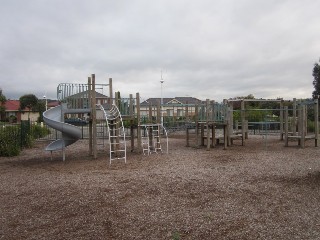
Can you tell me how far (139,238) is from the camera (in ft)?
13.3

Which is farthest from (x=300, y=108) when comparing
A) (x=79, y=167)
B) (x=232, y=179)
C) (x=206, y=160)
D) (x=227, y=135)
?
(x=79, y=167)

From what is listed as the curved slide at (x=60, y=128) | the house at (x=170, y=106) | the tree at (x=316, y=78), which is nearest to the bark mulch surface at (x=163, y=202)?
the curved slide at (x=60, y=128)

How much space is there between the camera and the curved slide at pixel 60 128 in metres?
10.4

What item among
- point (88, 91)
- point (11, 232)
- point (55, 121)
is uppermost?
point (88, 91)

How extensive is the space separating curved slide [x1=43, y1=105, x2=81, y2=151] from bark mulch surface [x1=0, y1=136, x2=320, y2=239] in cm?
166

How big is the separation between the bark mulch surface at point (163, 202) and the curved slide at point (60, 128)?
5.43 feet

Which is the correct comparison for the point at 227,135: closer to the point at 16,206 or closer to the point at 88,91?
the point at 88,91

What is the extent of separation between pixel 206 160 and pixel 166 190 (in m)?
4.12

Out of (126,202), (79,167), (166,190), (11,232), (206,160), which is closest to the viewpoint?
(11,232)

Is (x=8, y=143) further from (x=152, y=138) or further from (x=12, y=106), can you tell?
(x=12, y=106)

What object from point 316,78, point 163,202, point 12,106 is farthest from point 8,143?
point 12,106

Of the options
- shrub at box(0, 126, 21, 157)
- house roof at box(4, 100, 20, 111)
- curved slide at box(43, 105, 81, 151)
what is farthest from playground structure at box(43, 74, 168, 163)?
house roof at box(4, 100, 20, 111)

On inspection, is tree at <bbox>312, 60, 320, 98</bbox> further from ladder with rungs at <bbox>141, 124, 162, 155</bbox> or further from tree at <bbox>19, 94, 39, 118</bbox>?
tree at <bbox>19, 94, 39, 118</bbox>

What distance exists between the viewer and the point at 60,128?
10.4 meters
